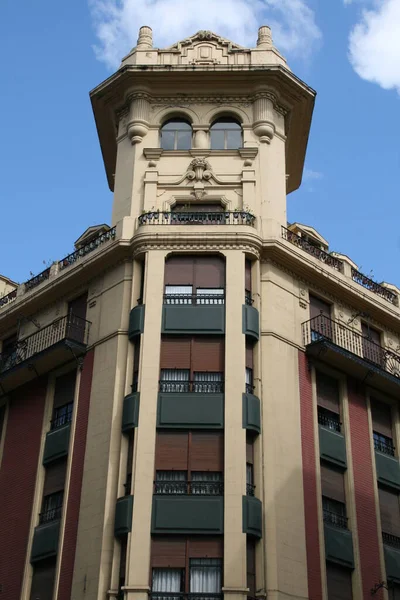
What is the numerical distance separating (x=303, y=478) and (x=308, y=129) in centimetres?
1701

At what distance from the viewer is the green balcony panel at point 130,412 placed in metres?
31.0

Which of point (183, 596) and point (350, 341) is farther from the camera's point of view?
point (350, 341)

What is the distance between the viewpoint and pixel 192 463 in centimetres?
3038

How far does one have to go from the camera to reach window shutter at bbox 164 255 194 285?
1344 inches

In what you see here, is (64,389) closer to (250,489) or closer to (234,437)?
(234,437)

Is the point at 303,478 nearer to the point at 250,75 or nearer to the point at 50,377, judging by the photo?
the point at 50,377

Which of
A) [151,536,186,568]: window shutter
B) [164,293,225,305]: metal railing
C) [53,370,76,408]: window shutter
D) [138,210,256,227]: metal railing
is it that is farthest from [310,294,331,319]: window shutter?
[151,536,186,568]: window shutter

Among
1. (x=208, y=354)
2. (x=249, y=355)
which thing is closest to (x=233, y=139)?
(x=249, y=355)

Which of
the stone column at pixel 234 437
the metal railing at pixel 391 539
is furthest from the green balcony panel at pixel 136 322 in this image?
the metal railing at pixel 391 539

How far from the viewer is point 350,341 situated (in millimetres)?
36625

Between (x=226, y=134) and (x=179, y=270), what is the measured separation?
25.1 ft

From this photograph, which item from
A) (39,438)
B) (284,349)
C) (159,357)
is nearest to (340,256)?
(284,349)

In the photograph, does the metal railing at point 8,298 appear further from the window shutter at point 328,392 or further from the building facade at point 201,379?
the window shutter at point 328,392

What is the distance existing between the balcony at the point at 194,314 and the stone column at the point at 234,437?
0.32 m
